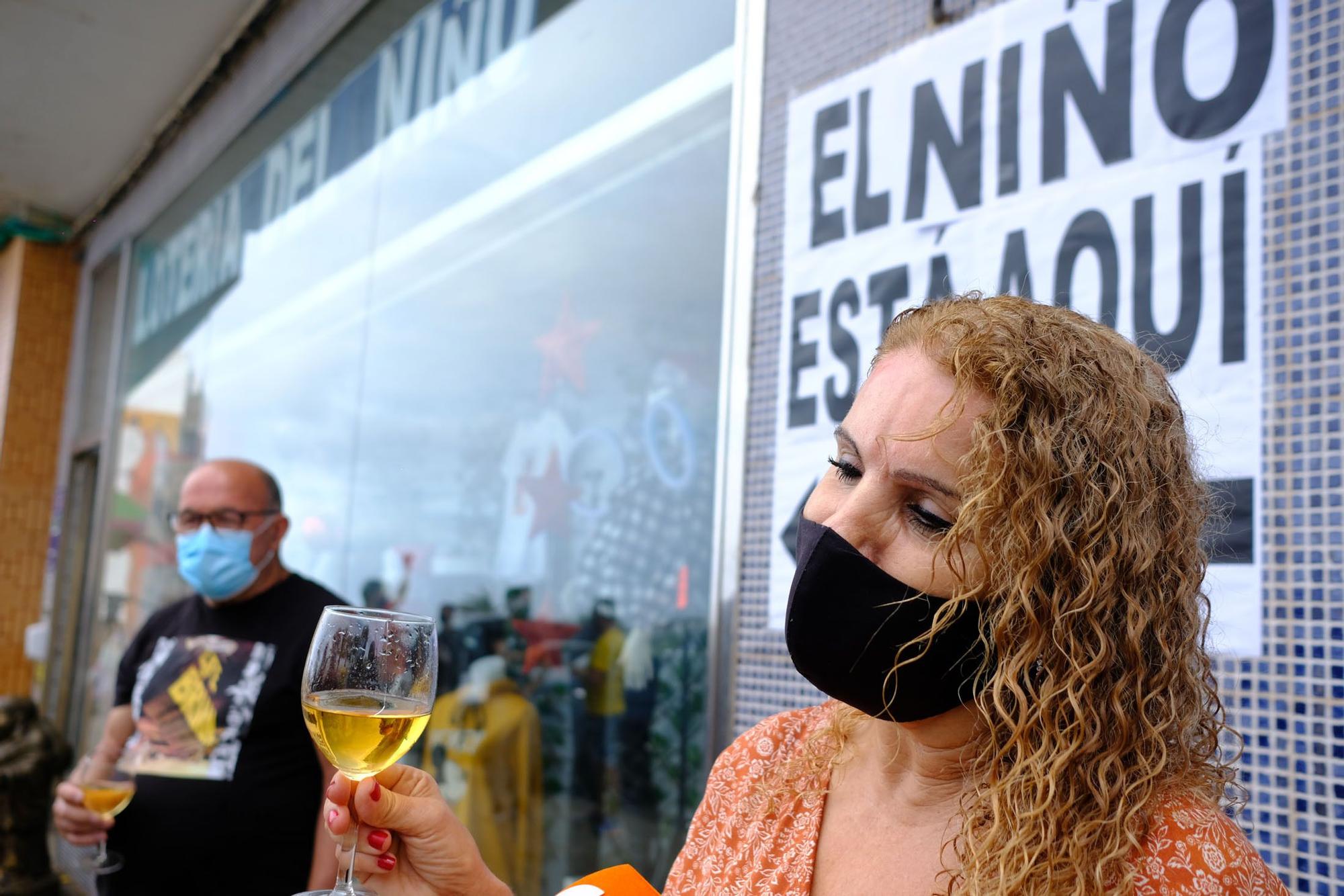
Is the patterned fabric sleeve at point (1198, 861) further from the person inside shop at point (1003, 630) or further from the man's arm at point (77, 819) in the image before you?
the man's arm at point (77, 819)

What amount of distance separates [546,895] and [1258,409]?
2479mm

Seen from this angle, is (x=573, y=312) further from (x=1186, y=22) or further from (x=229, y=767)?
(x=1186, y=22)

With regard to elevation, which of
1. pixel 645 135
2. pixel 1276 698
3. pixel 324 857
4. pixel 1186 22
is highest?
pixel 645 135

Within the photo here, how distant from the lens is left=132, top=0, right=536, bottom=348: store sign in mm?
4293

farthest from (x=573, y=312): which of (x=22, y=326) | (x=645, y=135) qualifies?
(x=22, y=326)

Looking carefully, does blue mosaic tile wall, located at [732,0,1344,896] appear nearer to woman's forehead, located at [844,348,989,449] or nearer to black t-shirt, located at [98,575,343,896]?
woman's forehead, located at [844,348,989,449]

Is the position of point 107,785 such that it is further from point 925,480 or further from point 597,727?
point 925,480

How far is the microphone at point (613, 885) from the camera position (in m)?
1.12

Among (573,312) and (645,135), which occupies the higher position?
(645,135)

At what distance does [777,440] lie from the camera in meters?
2.59

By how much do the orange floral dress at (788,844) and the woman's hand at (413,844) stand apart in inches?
10.0

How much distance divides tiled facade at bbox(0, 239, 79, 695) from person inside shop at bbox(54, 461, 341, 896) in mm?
6773

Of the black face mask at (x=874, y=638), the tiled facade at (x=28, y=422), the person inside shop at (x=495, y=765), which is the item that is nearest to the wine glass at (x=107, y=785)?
the person inside shop at (x=495, y=765)

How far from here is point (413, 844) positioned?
1206mm
